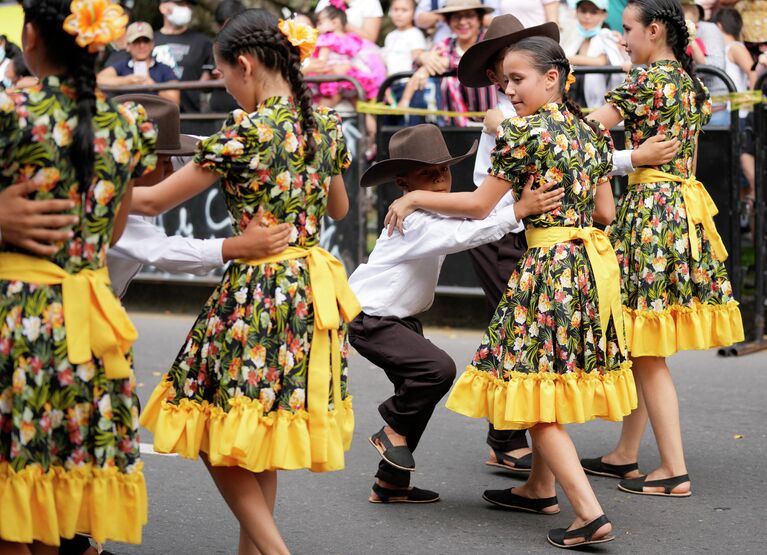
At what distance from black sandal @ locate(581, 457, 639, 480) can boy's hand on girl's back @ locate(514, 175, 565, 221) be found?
1.55m

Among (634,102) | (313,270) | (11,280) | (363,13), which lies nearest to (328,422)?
(313,270)

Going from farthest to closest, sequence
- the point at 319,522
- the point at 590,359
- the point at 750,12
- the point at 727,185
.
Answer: the point at 750,12, the point at 727,185, the point at 319,522, the point at 590,359

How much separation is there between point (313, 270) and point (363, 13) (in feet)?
25.2

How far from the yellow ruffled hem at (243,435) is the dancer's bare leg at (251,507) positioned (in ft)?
0.36

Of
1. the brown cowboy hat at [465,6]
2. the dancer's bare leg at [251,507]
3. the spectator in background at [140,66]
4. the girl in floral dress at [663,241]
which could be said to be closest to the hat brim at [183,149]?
the dancer's bare leg at [251,507]

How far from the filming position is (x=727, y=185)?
8523 millimetres

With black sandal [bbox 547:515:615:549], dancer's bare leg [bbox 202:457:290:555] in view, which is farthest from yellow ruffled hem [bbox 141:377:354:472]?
black sandal [bbox 547:515:615:549]

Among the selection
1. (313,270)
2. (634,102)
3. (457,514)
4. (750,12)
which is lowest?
(457,514)

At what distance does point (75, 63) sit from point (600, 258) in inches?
87.8

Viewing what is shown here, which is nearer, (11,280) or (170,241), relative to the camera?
(11,280)

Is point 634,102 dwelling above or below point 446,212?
above

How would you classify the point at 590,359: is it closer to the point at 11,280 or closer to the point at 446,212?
the point at 446,212

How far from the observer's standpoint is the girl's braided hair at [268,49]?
3.97 meters

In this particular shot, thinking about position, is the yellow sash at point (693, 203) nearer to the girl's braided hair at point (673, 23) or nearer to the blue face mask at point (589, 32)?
the girl's braided hair at point (673, 23)
